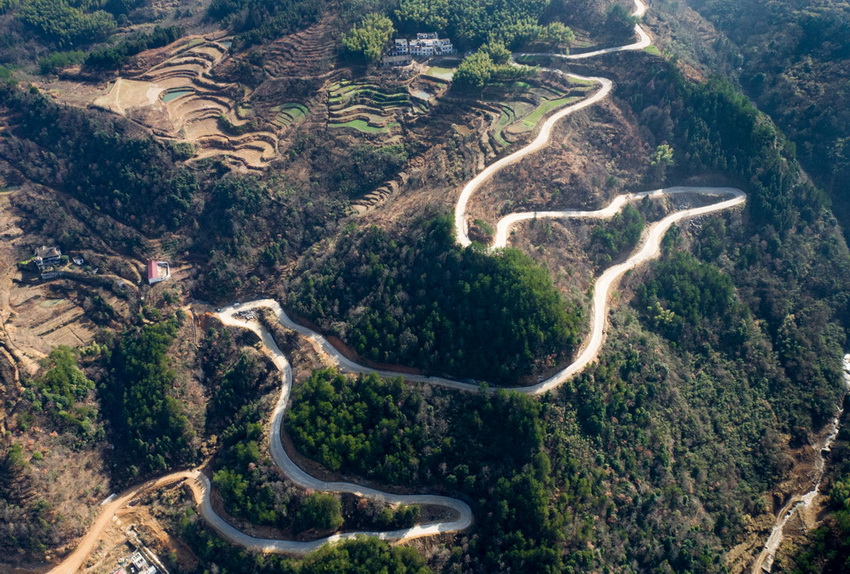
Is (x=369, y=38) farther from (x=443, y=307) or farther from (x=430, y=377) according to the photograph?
(x=430, y=377)

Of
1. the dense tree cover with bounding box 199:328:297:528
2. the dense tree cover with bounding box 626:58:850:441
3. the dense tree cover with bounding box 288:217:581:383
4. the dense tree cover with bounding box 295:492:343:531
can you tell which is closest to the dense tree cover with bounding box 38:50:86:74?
the dense tree cover with bounding box 199:328:297:528

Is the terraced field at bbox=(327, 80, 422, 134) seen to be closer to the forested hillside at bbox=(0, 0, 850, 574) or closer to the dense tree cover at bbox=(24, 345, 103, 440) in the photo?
the forested hillside at bbox=(0, 0, 850, 574)

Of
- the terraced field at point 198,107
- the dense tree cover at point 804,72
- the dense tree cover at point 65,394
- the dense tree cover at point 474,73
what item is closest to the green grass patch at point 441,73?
the dense tree cover at point 474,73

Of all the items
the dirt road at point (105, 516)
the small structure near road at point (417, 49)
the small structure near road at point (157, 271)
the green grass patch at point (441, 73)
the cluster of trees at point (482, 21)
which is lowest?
the dirt road at point (105, 516)

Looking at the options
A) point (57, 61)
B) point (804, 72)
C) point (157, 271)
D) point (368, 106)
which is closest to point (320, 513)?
point (157, 271)

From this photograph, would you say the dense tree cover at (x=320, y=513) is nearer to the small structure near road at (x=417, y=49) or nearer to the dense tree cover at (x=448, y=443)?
the dense tree cover at (x=448, y=443)

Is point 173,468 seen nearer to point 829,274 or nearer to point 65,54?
point 65,54

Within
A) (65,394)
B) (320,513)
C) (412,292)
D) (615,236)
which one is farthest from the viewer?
(615,236)
